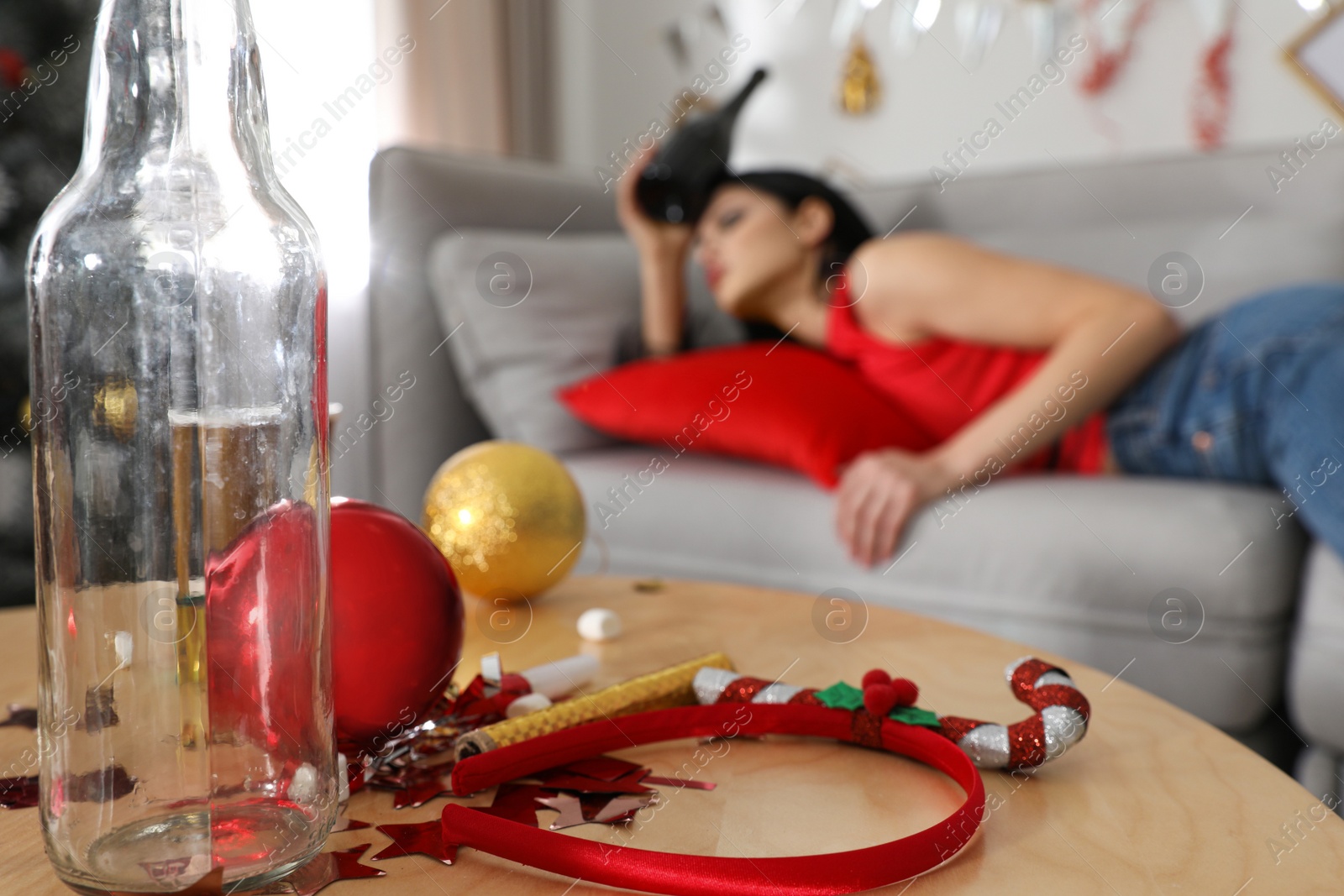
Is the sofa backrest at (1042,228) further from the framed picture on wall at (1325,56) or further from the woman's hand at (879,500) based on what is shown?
the framed picture on wall at (1325,56)

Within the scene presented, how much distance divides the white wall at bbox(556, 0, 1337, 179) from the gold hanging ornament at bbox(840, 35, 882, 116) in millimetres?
25

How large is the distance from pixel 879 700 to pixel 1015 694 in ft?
0.26

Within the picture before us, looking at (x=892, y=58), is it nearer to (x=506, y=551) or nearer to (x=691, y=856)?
(x=506, y=551)

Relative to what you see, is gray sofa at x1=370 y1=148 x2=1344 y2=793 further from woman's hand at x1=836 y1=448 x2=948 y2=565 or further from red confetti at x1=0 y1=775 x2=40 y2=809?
red confetti at x1=0 y1=775 x2=40 y2=809

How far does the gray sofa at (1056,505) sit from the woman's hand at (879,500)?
0.03m

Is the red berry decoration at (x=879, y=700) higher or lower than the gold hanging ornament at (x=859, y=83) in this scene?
lower

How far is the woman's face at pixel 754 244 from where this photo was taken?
1649 mm

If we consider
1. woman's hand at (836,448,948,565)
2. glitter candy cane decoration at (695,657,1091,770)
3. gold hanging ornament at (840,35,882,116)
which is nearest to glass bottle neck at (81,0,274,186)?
glitter candy cane decoration at (695,657,1091,770)

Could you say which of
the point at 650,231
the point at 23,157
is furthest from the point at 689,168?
the point at 23,157

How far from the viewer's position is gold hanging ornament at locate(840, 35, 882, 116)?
290 centimetres

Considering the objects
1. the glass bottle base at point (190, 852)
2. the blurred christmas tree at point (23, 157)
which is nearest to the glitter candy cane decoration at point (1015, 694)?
the glass bottle base at point (190, 852)

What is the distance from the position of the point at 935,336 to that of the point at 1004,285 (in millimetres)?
146

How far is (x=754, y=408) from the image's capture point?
140cm

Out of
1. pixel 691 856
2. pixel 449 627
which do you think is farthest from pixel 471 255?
pixel 691 856
